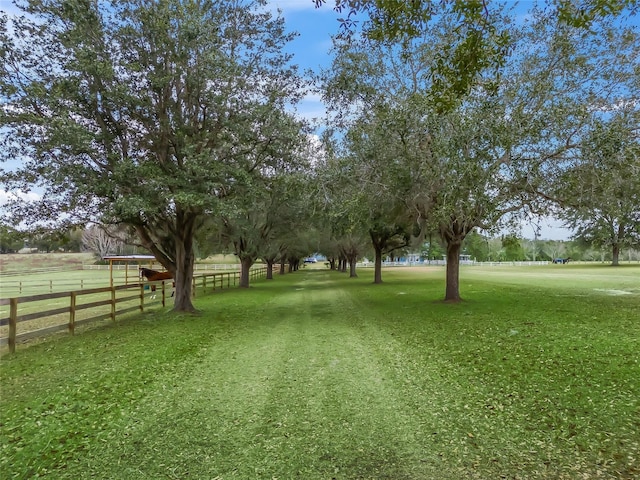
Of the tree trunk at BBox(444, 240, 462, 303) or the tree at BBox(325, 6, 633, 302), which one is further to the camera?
the tree trunk at BBox(444, 240, 462, 303)

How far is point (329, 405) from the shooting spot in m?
4.77

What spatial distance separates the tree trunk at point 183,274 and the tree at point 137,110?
103cm

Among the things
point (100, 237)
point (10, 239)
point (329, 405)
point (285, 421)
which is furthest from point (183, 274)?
point (100, 237)

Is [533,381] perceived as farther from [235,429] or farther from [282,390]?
[235,429]

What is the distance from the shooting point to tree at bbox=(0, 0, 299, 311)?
386 inches

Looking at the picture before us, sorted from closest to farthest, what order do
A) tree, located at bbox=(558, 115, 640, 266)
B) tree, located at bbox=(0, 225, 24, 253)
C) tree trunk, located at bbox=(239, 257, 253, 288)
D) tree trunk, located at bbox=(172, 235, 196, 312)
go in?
tree, located at bbox=(558, 115, 640, 266) < tree, located at bbox=(0, 225, 24, 253) < tree trunk, located at bbox=(172, 235, 196, 312) < tree trunk, located at bbox=(239, 257, 253, 288)

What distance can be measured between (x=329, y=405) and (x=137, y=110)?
394 inches

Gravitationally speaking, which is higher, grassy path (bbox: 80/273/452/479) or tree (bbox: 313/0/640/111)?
tree (bbox: 313/0/640/111)

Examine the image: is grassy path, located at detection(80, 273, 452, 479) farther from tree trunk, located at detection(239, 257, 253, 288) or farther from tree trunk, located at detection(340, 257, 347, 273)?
tree trunk, located at detection(340, 257, 347, 273)

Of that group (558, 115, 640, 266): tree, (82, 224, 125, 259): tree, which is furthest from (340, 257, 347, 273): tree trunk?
(558, 115, 640, 266): tree

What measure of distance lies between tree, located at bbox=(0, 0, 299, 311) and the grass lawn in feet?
13.0

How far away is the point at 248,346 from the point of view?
26.6ft

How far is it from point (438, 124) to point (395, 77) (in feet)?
11.3

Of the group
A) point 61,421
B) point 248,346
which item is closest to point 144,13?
point 248,346
